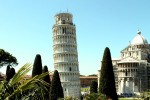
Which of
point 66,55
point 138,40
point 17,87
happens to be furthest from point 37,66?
point 138,40

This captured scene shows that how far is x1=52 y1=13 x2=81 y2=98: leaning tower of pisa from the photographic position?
82.5 meters

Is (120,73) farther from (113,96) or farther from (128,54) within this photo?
(113,96)

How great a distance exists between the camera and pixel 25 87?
22.6 feet

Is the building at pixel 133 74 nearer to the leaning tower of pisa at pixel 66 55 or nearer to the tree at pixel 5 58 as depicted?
the leaning tower of pisa at pixel 66 55

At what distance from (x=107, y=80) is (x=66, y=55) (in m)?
44.9

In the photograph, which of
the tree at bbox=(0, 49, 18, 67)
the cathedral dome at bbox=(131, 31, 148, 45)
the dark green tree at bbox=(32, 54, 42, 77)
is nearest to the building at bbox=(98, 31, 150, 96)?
the cathedral dome at bbox=(131, 31, 148, 45)

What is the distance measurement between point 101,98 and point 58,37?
54117mm

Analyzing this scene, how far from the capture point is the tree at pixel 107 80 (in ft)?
126

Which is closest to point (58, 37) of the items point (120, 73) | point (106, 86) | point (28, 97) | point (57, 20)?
point (57, 20)

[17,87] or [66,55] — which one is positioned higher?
[66,55]

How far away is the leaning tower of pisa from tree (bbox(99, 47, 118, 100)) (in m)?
42.9

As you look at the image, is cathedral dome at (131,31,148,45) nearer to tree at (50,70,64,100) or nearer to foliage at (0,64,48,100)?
tree at (50,70,64,100)

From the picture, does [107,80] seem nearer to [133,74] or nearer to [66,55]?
[66,55]

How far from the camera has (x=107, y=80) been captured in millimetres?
38844
